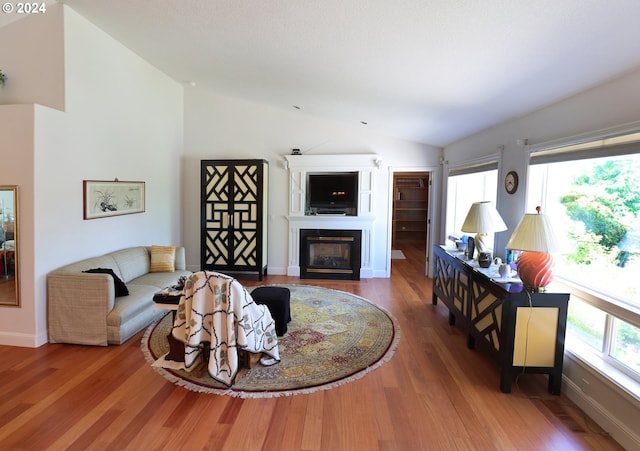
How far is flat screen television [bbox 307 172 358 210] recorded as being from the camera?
6.14 meters

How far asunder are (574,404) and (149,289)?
13.6ft

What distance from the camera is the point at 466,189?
551 cm

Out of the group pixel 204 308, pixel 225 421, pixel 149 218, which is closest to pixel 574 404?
pixel 225 421

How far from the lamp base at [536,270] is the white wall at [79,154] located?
14.3ft

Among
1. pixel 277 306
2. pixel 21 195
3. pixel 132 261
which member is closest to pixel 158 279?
pixel 132 261

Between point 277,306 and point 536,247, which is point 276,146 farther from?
point 536,247

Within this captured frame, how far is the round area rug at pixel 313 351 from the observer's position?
276cm

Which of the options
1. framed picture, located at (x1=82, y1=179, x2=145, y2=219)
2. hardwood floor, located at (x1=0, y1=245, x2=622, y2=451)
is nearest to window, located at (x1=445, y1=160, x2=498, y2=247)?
hardwood floor, located at (x1=0, y1=245, x2=622, y2=451)

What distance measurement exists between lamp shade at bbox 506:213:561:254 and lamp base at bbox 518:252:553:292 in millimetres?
88

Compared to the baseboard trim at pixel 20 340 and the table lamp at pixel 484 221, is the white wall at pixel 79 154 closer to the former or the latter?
the baseboard trim at pixel 20 340

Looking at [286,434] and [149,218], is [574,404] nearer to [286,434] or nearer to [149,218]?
[286,434]

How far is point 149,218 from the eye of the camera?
5.32 metres

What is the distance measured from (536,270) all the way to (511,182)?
1.38m

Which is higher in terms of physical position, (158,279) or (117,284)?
(117,284)
